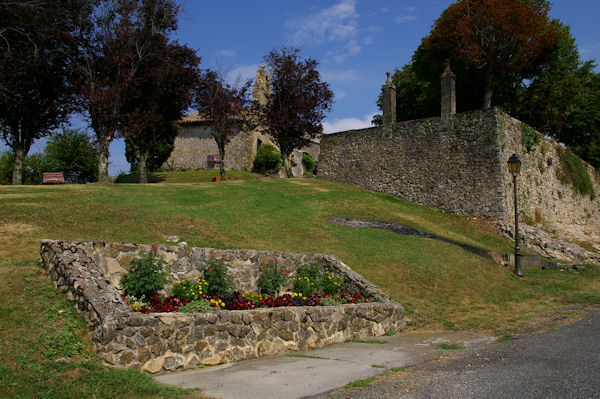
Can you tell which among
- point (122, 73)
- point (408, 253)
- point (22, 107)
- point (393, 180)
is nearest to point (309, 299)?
point (408, 253)

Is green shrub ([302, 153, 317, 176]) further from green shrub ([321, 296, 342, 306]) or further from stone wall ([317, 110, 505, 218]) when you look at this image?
green shrub ([321, 296, 342, 306])

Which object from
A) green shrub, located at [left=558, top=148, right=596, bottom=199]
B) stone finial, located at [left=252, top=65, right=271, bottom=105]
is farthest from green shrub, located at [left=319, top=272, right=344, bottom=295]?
stone finial, located at [left=252, top=65, right=271, bottom=105]

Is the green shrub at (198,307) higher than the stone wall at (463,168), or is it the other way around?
the stone wall at (463,168)

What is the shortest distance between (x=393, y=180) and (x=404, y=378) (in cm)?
2401

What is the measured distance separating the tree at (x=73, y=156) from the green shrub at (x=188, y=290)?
3937cm

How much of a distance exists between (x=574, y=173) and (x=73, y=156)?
44593mm

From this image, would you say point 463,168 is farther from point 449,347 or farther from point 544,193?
point 449,347

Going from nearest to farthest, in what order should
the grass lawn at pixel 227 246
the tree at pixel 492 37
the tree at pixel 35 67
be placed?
the grass lawn at pixel 227 246, the tree at pixel 35 67, the tree at pixel 492 37

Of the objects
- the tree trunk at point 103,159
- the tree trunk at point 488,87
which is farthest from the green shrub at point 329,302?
the tree trunk at point 488,87

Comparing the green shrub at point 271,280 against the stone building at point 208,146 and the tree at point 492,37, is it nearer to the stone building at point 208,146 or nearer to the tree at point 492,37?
the tree at point 492,37

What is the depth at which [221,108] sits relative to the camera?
35.3m

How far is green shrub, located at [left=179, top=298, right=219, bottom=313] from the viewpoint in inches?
335

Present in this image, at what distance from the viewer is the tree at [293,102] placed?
35.0 m

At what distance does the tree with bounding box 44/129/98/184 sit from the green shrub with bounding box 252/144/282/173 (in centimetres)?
1631
